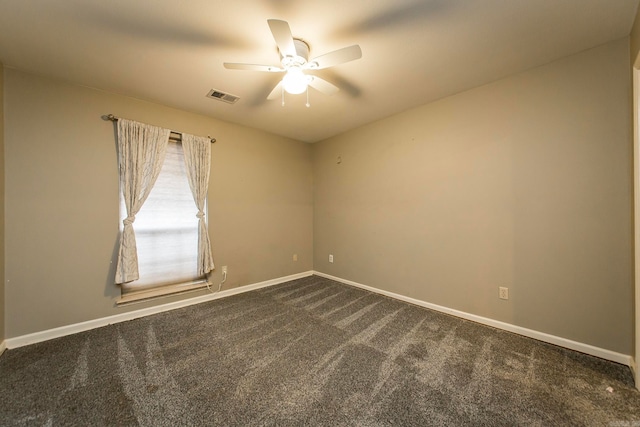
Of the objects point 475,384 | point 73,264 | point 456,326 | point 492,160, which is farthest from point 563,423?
point 73,264

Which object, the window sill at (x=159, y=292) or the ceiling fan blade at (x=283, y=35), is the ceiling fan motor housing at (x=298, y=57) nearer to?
the ceiling fan blade at (x=283, y=35)

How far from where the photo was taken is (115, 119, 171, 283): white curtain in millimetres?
2469

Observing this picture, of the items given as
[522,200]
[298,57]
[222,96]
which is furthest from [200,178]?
[522,200]

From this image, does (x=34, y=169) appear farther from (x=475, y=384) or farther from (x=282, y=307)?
(x=475, y=384)

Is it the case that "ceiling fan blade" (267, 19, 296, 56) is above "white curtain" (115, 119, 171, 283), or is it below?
above

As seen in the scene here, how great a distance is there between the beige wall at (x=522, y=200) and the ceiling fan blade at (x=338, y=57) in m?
1.64

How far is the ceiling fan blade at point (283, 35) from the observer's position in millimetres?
1308

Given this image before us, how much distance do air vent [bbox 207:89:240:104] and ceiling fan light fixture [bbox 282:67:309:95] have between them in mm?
1061

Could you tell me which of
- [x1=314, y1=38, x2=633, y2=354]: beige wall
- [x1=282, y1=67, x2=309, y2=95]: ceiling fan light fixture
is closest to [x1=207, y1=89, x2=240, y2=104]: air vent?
[x1=282, y1=67, x2=309, y2=95]: ceiling fan light fixture

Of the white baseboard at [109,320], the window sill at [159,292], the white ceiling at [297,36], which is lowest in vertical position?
the white baseboard at [109,320]

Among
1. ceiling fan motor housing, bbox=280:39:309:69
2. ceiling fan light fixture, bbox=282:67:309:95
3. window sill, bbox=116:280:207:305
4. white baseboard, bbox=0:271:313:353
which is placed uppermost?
ceiling fan motor housing, bbox=280:39:309:69

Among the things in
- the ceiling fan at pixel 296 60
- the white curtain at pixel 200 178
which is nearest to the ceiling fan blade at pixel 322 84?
the ceiling fan at pixel 296 60

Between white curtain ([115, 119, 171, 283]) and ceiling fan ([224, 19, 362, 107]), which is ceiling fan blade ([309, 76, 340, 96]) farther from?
white curtain ([115, 119, 171, 283])

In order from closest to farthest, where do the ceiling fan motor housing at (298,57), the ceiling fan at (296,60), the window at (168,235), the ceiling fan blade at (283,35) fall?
the ceiling fan blade at (283,35), the ceiling fan at (296,60), the ceiling fan motor housing at (298,57), the window at (168,235)
